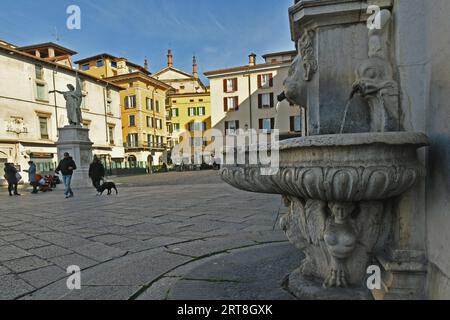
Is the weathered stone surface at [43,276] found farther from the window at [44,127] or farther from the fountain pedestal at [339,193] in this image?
the window at [44,127]

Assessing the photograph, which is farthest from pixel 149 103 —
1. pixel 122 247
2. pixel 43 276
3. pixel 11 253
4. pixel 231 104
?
pixel 43 276

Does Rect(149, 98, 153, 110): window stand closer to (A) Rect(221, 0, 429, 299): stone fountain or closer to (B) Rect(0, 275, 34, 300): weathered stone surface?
(B) Rect(0, 275, 34, 300): weathered stone surface

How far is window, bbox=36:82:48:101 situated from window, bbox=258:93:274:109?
23.4m

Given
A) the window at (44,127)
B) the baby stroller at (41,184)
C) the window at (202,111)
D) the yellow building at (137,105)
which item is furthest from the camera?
the window at (202,111)

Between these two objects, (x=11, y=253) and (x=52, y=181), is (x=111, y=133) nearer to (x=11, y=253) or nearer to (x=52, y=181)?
(x=52, y=181)

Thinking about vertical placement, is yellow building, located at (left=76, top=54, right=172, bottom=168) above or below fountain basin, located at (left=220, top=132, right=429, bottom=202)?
above

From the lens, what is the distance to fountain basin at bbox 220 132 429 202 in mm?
1378

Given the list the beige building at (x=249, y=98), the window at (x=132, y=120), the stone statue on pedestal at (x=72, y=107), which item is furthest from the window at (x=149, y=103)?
the stone statue on pedestal at (x=72, y=107)

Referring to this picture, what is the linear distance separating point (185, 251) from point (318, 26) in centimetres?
240

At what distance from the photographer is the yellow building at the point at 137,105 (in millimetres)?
41344

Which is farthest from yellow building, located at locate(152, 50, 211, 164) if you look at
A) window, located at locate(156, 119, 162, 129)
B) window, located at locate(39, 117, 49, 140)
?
window, located at locate(39, 117, 49, 140)

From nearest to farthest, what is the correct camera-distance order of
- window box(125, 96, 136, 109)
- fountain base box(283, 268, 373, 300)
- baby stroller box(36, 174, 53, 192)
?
fountain base box(283, 268, 373, 300), baby stroller box(36, 174, 53, 192), window box(125, 96, 136, 109)

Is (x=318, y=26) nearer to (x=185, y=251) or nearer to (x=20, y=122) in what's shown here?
(x=185, y=251)

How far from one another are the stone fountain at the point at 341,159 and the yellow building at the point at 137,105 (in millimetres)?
39644
